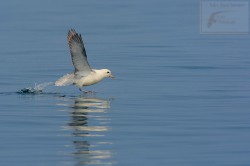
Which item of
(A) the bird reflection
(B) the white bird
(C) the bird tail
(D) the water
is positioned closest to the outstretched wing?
(B) the white bird

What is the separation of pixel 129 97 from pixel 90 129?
3895 millimetres

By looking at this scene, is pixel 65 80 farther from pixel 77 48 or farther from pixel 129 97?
pixel 129 97

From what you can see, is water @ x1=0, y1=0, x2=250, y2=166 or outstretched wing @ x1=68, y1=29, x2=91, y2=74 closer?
water @ x1=0, y1=0, x2=250, y2=166

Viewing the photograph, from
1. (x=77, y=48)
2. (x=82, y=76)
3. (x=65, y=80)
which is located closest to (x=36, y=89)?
(x=65, y=80)

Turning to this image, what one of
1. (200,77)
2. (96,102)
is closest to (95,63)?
(200,77)

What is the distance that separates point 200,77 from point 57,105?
4.82m

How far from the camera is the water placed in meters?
16.5

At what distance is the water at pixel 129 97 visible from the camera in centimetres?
1648

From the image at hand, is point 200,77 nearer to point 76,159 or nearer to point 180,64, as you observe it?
point 180,64

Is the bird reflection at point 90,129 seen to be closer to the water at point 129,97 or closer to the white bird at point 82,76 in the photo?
the water at point 129,97

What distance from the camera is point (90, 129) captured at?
18.4 metres

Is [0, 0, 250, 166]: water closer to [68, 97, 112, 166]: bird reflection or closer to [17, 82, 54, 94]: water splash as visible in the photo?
[68, 97, 112, 166]: bird reflection

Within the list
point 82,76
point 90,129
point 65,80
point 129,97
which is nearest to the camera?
point 90,129

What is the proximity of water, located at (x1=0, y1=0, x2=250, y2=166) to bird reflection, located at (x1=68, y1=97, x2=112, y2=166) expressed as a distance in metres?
0.02
